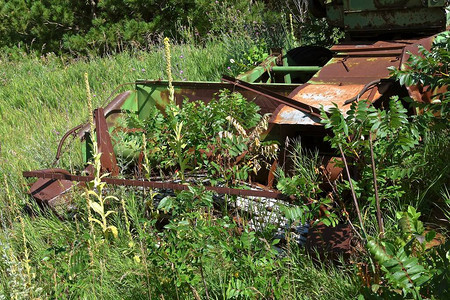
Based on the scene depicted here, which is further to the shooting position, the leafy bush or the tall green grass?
the leafy bush

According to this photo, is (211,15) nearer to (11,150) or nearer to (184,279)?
(11,150)

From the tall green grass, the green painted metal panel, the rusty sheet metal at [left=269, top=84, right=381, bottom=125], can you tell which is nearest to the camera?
the tall green grass

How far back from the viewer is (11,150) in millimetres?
5938

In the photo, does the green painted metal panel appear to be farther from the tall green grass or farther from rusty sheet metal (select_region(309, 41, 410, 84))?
the tall green grass

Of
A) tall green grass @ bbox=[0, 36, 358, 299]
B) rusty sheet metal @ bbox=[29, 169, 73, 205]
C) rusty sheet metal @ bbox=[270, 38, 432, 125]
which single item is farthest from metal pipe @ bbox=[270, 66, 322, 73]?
rusty sheet metal @ bbox=[29, 169, 73, 205]

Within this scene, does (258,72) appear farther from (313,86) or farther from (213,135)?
(213,135)

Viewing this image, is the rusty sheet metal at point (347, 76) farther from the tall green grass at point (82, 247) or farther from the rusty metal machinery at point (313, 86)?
the tall green grass at point (82, 247)

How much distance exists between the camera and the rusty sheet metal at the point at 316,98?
3891 mm

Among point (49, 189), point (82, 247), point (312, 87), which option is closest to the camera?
point (82, 247)

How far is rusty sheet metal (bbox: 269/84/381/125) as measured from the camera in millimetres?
3891

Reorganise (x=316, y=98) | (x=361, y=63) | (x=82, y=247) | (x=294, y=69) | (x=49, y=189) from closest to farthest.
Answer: (x=82, y=247) → (x=316, y=98) → (x=49, y=189) → (x=361, y=63) → (x=294, y=69)

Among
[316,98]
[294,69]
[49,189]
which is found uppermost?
[316,98]

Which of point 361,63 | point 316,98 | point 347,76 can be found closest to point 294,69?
point 361,63

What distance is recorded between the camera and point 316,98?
4160mm
